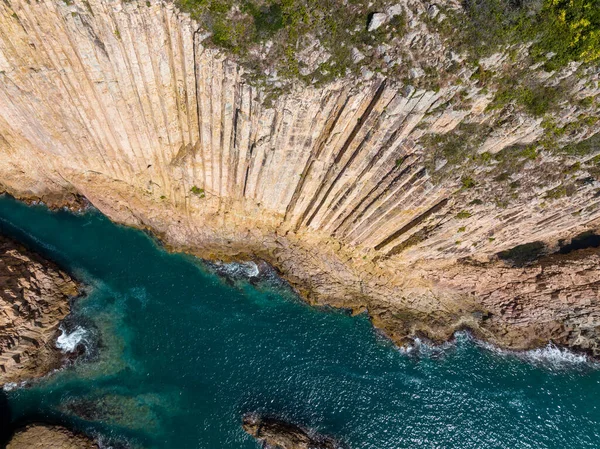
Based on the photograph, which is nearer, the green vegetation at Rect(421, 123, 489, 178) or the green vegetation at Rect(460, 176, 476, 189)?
the green vegetation at Rect(421, 123, 489, 178)

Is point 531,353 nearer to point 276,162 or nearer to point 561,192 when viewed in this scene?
point 561,192

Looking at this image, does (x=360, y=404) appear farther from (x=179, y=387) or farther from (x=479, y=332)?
(x=179, y=387)

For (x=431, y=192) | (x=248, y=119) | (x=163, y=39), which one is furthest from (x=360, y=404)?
(x=163, y=39)

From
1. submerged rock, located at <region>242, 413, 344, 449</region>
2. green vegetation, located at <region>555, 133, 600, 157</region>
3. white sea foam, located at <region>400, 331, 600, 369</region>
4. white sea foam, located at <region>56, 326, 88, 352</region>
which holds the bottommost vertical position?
submerged rock, located at <region>242, 413, 344, 449</region>

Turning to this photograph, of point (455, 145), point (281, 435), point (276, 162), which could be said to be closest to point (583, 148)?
point (455, 145)

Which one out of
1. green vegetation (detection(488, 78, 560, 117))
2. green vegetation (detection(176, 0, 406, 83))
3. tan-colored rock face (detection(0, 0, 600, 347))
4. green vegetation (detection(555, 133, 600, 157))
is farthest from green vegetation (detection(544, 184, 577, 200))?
green vegetation (detection(176, 0, 406, 83))

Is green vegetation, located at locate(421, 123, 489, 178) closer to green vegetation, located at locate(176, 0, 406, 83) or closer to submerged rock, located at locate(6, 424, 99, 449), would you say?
green vegetation, located at locate(176, 0, 406, 83)
